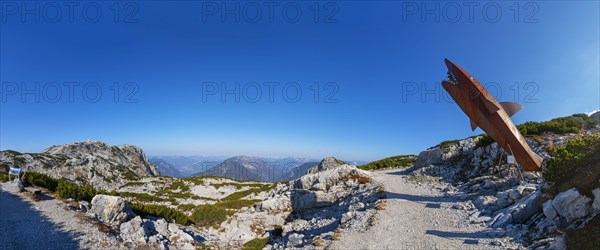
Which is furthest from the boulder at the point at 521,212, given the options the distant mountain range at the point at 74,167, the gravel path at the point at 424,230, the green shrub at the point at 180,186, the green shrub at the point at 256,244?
the distant mountain range at the point at 74,167

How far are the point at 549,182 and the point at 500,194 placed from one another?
305 cm

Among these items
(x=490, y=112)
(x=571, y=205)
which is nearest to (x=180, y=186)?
(x=490, y=112)

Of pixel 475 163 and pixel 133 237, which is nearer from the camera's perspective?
pixel 133 237

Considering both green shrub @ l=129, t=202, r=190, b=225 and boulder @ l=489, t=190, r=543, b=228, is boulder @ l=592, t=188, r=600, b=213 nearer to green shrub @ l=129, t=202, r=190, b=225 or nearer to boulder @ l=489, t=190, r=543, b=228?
boulder @ l=489, t=190, r=543, b=228

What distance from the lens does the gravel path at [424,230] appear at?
11.4 meters

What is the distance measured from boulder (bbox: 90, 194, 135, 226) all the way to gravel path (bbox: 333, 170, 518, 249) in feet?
42.2

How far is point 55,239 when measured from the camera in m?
12.4

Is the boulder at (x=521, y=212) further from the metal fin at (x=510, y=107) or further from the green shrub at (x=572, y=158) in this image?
the metal fin at (x=510, y=107)

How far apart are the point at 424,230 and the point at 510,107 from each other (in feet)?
37.6

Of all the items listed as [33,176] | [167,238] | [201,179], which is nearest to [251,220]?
[167,238]

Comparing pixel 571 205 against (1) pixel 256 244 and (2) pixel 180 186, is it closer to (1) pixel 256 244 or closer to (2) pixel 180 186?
(1) pixel 256 244

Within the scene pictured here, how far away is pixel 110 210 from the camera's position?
51.4ft

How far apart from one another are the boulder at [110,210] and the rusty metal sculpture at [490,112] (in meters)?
23.0

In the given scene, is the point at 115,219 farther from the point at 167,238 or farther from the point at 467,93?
the point at 467,93
